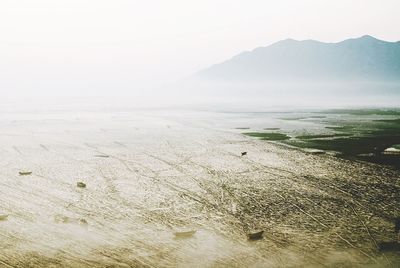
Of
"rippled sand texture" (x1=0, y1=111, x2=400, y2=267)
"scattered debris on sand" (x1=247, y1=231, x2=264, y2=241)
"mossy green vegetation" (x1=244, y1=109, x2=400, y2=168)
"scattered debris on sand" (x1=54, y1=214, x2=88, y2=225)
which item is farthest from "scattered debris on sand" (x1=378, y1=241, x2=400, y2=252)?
"mossy green vegetation" (x1=244, y1=109, x2=400, y2=168)

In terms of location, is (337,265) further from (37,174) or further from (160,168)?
(37,174)

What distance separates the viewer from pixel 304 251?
388 inches

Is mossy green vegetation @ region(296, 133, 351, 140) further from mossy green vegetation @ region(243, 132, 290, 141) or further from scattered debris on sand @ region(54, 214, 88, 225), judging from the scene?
scattered debris on sand @ region(54, 214, 88, 225)

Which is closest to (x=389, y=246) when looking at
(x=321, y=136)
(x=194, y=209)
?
(x=194, y=209)

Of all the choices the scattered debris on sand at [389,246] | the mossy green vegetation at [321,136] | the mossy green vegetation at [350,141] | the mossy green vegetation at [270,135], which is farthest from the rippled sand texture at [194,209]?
the mossy green vegetation at [321,136]

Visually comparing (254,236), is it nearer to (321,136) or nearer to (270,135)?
(270,135)

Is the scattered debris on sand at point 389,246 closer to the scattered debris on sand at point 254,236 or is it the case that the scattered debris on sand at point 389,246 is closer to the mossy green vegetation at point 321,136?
the scattered debris on sand at point 254,236

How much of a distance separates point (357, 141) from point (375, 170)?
36.3 ft

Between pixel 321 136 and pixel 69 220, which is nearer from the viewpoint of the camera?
pixel 69 220

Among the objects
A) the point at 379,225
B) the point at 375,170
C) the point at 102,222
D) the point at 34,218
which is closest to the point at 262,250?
the point at 379,225

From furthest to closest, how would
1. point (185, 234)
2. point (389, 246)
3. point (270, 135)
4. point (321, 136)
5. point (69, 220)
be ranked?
point (270, 135) < point (321, 136) < point (69, 220) < point (185, 234) < point (389, 246)

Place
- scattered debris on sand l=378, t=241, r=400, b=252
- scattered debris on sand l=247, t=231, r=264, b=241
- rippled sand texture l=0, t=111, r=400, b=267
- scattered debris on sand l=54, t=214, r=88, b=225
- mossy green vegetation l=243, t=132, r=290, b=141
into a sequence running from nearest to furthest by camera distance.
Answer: rippled sand texture l=0, t=111, r=400, b=267
scattered debris on sand l=378, t=241, r=400, b=252
scattered debris on sand l=247, t=231, r=264, b=241
scattered debris on sand l=54, t=214, r=88, b=225
mossy green vegetation l=243, t=132, r=290, b=141

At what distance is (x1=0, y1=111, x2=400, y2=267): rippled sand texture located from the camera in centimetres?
954

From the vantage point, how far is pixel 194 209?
521 inches
